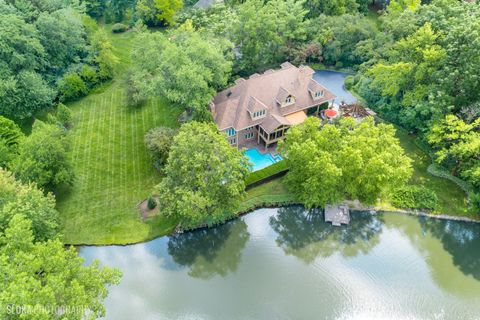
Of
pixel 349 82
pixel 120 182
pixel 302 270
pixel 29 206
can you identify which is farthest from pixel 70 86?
pixel 302 270

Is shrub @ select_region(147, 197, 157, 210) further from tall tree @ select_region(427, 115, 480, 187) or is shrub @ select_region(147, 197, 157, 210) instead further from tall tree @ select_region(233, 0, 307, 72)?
tall tree @ select_region(427, 115, 480, 187)

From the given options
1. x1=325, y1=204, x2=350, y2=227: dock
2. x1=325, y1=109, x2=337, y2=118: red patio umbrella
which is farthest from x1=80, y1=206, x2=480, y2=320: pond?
x1=325, y1=109, x2=337, y2=118: red patio umbrella

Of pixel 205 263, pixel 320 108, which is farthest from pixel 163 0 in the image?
pixel 205 263

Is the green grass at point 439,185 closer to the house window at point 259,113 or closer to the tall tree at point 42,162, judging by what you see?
the house window at point 259,113

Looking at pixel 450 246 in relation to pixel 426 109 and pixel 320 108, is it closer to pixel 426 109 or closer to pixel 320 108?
pixel 426 109

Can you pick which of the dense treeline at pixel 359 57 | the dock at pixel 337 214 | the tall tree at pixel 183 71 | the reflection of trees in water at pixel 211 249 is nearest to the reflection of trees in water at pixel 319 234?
the dock at pixel 337 214

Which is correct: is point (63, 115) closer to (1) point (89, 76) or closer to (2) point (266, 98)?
(1) point (89, 76)
